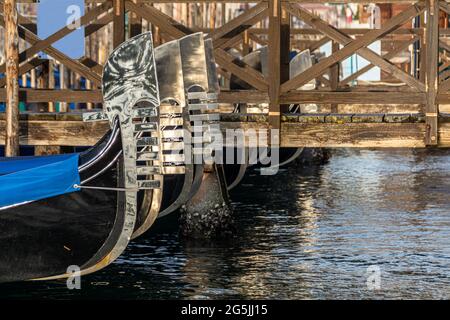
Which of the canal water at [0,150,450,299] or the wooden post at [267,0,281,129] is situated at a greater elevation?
the wooden post at [267,0,281,129]

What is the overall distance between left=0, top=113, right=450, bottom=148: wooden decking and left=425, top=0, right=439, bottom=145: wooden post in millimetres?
92

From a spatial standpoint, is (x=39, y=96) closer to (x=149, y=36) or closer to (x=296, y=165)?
(x=149, y=36)

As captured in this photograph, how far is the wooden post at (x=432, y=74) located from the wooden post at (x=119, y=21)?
3.50m

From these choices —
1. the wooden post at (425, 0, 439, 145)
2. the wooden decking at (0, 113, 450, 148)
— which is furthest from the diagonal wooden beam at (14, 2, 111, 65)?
the wooden post at (425, 0, 439, 145)

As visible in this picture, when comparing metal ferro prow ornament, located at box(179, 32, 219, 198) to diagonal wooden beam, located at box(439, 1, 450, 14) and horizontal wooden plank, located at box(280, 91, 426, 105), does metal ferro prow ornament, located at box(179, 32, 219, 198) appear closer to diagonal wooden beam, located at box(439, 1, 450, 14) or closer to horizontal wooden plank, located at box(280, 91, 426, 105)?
horizontal wooden plank, located at box(280, 91, 426, 105)

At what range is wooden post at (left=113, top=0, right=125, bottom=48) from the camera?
47.8 feet

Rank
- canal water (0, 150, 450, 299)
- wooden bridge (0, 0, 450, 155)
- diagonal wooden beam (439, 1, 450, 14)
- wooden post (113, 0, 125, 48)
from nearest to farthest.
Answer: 1. canal water (0, 150, 450, 299)
2. diagonal wooden beam (439, 1, 450, 14)
3. wooden bridge (0, 0, 450, 155)
4. wooden post (113, 0, 125, 48)

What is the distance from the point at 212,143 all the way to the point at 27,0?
4.03m

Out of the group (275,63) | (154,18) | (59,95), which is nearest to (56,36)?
(59,95)

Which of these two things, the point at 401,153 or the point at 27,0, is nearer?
the point at 27,0

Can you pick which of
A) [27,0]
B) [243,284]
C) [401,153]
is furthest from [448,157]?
[243,284]

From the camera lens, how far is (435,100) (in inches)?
561

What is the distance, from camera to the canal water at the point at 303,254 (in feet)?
38.0

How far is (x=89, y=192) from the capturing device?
10.7m
